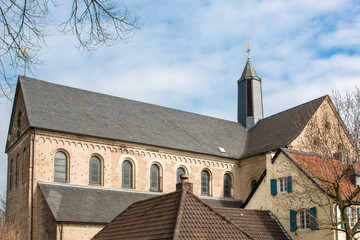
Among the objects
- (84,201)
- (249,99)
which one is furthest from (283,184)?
(249,99)

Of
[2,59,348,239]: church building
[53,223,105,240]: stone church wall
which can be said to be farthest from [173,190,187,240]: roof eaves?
[53,223,105,240]: stone church wall

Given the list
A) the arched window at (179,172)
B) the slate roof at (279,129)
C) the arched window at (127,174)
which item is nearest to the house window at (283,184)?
the slate roof at (279,129)

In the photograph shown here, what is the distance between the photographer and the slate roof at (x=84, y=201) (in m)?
26.8

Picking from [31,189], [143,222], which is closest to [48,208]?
[31,189]

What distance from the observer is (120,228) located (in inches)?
764

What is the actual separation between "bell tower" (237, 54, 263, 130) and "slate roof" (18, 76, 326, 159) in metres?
0.97

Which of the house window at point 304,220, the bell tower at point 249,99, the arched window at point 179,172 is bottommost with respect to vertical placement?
the house window at point 304,220

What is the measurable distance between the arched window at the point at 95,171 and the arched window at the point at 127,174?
1748 mm

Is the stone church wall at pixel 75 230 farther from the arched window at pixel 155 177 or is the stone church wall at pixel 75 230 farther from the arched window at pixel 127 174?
the arched window at pixel 155 177

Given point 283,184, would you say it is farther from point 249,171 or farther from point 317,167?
point 249,171

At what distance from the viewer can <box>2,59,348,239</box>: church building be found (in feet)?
92.9

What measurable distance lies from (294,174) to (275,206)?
196 cm

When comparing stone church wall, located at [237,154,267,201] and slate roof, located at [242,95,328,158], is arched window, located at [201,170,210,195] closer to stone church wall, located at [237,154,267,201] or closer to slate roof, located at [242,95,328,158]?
stone church wall, located at [237,154,267,201]

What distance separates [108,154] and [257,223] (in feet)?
40.3
